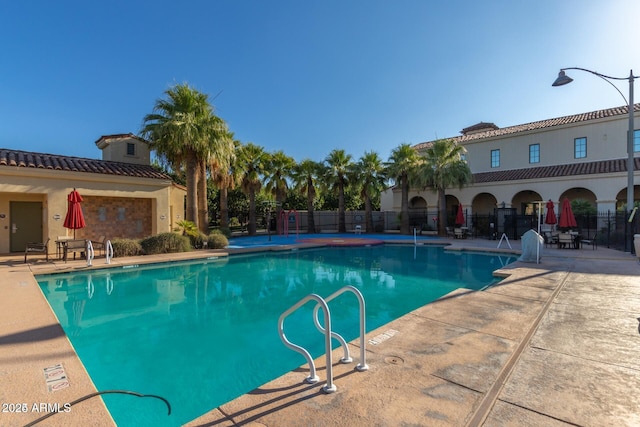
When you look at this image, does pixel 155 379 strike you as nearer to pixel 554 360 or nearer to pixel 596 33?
pixel 554 360

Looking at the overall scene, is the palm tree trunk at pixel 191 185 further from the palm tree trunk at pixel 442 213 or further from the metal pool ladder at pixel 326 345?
the palm tree trunk at pixel 442 213

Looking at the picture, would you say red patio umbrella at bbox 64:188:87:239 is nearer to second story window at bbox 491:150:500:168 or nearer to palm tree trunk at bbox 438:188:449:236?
palm tree trunk at bbox 438:188:449:236

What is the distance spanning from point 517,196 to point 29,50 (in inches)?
1291

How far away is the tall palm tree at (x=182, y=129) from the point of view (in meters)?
15.9

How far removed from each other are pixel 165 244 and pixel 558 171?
26281 millimetres

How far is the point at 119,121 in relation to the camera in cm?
2392

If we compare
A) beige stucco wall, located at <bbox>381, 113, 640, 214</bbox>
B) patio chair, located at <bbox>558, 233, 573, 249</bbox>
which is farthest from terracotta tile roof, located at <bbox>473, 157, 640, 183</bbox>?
patio chair, located at <bbox>558, 233, 573, 249</bbox>

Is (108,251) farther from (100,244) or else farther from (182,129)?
(182,129)

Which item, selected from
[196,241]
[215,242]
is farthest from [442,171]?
[196,241]

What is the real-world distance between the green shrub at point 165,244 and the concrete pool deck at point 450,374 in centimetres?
839

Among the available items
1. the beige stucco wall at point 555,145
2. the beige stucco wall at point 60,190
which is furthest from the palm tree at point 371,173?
the beige stucco wall at point 60,190

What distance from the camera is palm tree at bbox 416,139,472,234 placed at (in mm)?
24188

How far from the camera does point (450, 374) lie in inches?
137

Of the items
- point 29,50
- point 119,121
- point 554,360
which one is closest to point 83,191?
point 29,50
